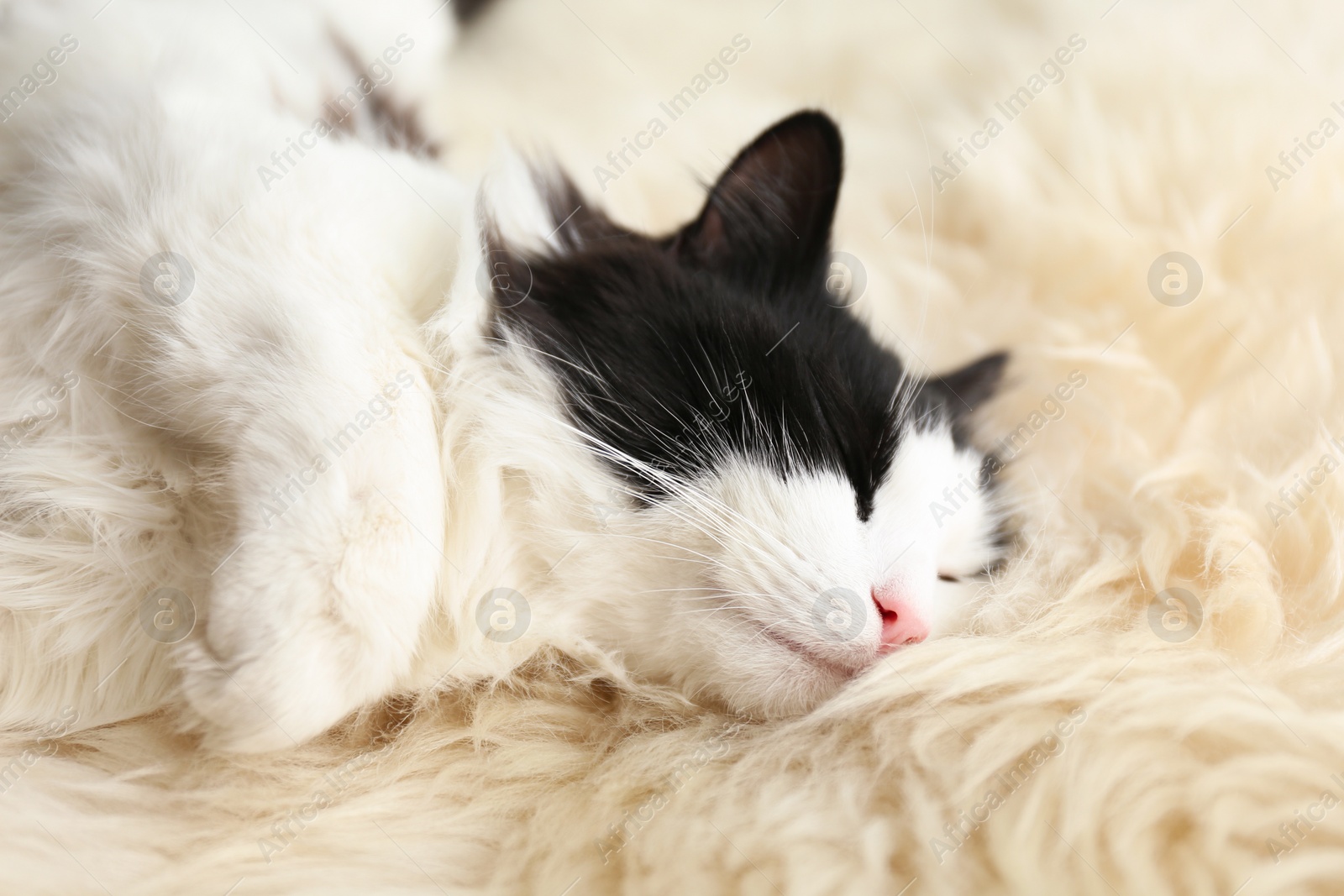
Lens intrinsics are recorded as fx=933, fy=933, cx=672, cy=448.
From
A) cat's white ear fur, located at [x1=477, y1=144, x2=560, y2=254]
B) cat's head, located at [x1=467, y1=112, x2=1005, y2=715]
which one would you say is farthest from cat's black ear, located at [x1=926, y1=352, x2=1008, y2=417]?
cat's white ear fur, located at [x1=477, y1=144, x2=560, y2=254]

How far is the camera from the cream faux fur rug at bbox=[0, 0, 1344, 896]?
0.76 metres

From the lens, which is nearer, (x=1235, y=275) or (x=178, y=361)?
(x=178, y=361)

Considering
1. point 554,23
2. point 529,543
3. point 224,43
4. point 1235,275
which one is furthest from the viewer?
point 554,23

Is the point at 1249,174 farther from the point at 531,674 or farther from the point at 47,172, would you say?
the point at 47,172

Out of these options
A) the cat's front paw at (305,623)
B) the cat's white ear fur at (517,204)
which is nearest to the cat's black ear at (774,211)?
the cat's white ear fur at (517,204)

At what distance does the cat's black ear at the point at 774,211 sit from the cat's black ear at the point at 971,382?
10.0 inches

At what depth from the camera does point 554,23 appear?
1.75 meters

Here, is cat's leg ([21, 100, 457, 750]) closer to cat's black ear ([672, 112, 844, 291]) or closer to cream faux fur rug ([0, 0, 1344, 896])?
cream faux fur rug ([0, 0, 1344, 896])

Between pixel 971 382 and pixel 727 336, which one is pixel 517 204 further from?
pixel 971 382

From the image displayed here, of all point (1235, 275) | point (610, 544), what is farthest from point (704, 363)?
point (1235, 275)

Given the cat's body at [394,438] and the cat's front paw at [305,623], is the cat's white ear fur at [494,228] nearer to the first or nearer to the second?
the cat's body at [394,438]

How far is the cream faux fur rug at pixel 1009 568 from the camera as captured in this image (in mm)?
763

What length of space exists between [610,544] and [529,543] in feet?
0.29

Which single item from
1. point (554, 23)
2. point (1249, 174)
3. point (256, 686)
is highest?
point (1249, 174)
